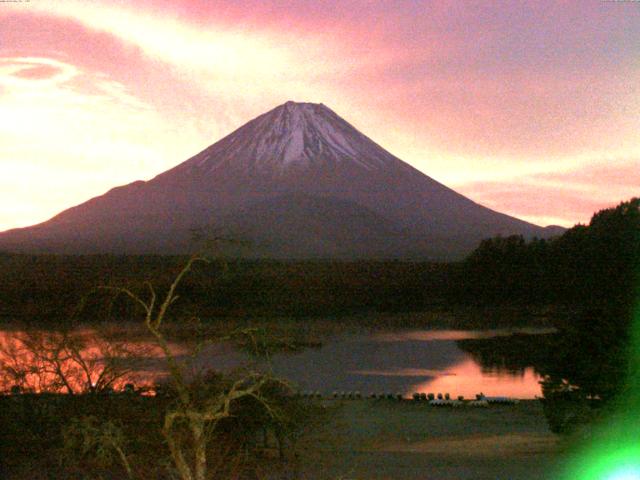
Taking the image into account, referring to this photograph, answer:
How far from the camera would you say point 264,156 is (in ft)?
336

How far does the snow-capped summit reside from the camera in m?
98.5

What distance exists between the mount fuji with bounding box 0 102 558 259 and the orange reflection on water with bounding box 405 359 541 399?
196 ft

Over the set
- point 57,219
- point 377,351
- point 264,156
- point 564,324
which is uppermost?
point 264,156

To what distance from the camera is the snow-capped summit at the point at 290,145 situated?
9850 centimetres

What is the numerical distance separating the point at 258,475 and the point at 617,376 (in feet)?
14.6

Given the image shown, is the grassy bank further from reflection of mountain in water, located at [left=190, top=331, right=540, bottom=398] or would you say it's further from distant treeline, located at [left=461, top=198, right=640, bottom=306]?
distant treeline, located at [left=461, top=198, right=640, bottom=306]

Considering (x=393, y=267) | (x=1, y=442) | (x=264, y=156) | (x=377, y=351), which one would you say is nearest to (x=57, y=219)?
(x=264, y=156)

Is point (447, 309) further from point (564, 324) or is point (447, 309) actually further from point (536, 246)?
point (564, 324)

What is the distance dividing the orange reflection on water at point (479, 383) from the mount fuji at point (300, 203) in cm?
5988

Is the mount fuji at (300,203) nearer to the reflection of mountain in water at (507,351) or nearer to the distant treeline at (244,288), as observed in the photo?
the distant treeline at (244,288)

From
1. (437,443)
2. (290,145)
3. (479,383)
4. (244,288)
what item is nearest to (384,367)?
(479,383)

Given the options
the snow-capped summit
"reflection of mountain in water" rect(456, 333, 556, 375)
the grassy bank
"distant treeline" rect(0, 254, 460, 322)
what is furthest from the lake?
the snow-capped summit

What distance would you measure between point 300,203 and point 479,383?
254 feet

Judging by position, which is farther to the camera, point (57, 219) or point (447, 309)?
point (57, 219)
